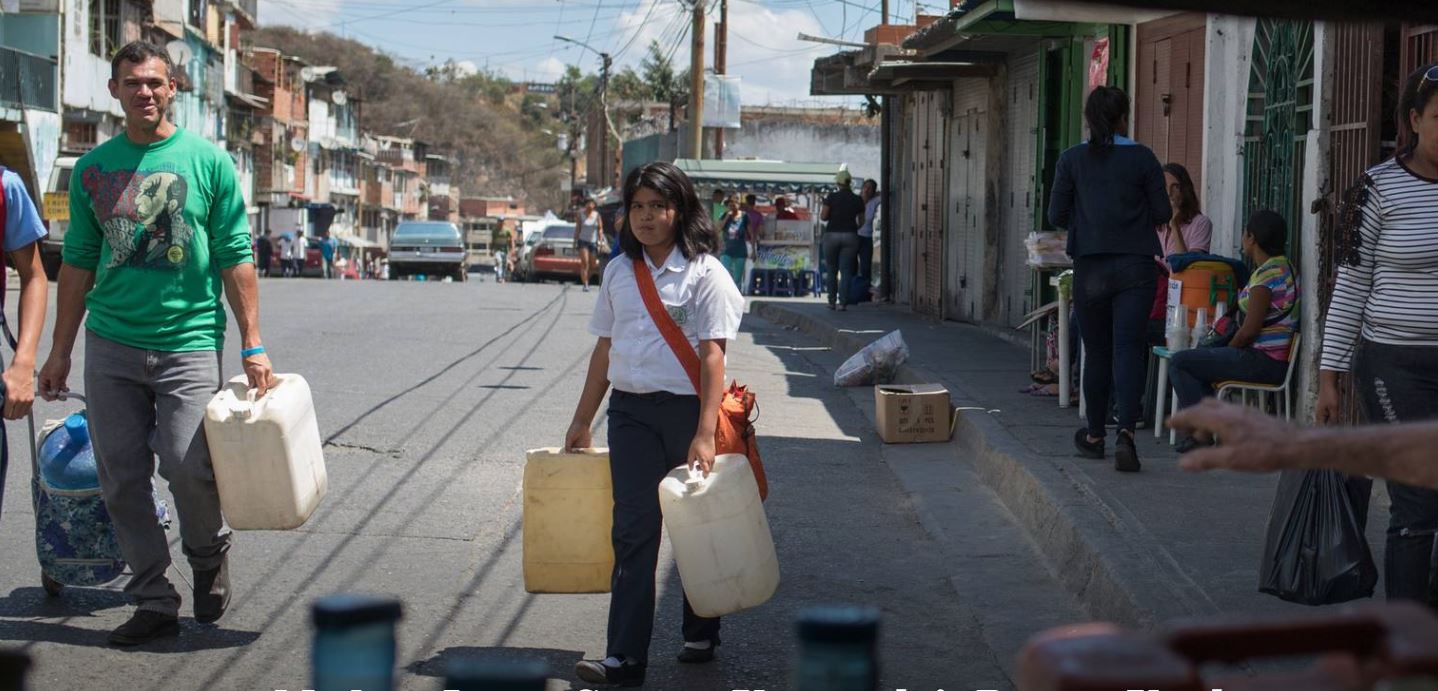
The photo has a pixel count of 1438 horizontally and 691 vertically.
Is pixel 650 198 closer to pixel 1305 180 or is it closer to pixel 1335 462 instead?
pixel 1335 462

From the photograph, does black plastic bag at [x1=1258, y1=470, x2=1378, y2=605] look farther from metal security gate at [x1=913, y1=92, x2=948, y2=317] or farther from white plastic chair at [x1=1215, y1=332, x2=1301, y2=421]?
metal security gate at [x1=913, y1=92, x2=948, y2=317]

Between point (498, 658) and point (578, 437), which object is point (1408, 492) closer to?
point (578, 437)

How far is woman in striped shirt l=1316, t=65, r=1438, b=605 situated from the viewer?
5.02m

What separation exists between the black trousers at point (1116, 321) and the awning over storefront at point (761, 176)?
79.8 feet

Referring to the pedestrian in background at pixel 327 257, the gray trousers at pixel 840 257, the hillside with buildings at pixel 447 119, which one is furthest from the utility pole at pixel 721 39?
the hillside with buildings at pixel 447 119

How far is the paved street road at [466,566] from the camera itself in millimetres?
5512

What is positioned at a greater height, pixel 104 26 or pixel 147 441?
pixel 104 26

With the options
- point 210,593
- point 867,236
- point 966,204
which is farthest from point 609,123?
point 210,593

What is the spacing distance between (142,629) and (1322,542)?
3.68m

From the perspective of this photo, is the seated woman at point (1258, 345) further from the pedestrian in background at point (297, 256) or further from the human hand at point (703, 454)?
the pedestrian in background at point (297, 256)

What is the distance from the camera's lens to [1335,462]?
2.46m

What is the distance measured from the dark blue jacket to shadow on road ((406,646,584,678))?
381cm

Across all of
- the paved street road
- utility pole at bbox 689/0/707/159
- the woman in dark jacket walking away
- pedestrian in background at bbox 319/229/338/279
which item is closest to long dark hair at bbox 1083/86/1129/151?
the woman in dark jacket walking away

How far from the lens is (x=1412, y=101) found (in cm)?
508
